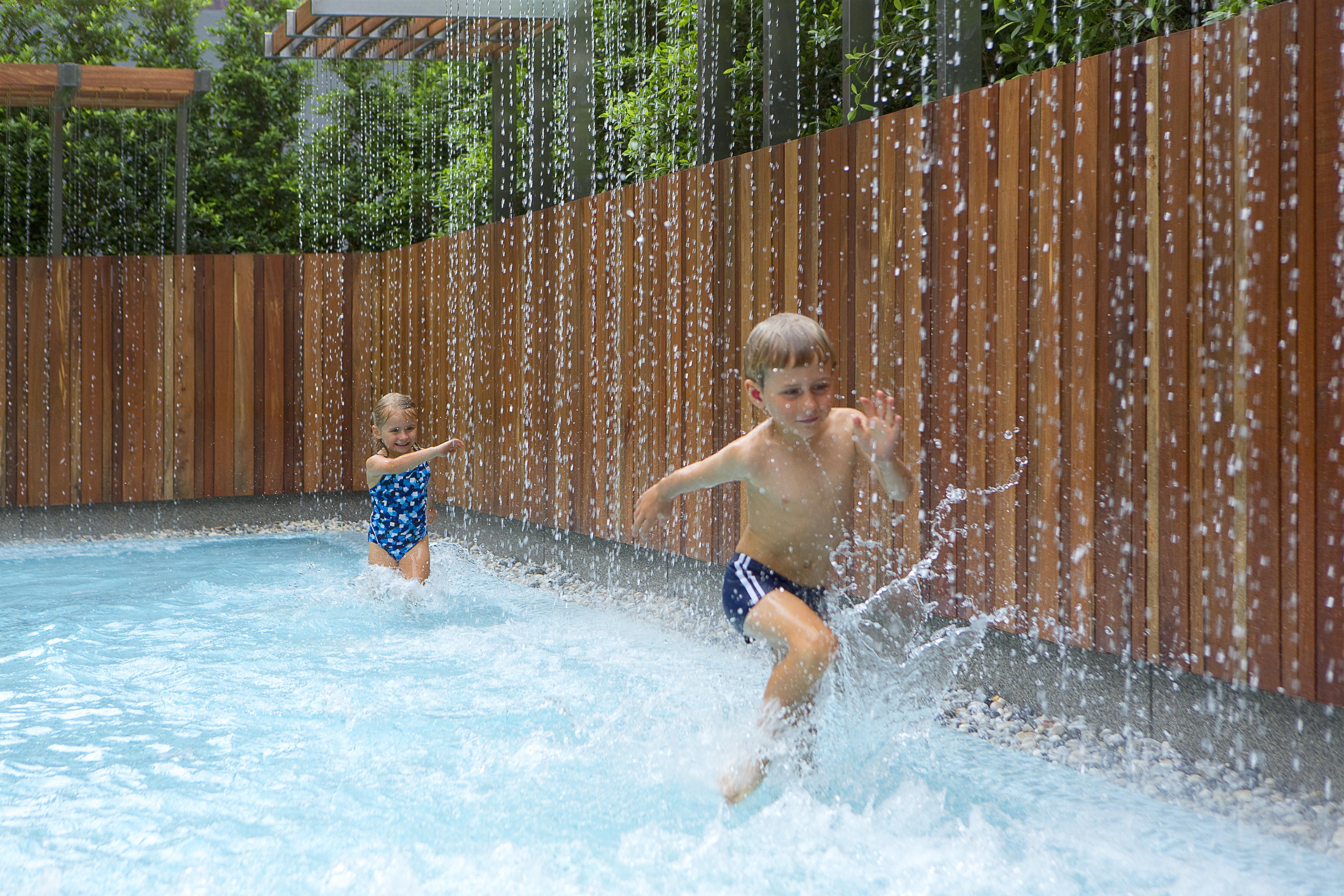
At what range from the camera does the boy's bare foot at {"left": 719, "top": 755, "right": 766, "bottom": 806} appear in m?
2.76

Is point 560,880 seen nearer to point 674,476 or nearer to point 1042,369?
point 674,476

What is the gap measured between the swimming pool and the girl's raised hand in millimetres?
859

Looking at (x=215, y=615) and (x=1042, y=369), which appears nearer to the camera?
(x=1042, y=369)

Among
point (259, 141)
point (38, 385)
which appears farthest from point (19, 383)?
point (259, 141)

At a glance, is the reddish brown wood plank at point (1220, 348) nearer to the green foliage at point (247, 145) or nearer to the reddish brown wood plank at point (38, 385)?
the reddish brown wood plank at point (38, 385)

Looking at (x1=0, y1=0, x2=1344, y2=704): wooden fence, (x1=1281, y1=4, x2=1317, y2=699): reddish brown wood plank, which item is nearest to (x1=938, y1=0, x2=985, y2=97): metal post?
(x1=0, y1=0, x2=1344, y2=704): wooden fence

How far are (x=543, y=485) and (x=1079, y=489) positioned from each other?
13.0 ft

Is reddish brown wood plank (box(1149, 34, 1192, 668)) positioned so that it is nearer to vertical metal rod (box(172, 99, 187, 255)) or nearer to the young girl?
the young girl

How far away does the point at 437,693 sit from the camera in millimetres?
3955

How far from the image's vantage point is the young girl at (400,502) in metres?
5.68

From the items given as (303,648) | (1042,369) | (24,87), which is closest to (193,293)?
(24,87)

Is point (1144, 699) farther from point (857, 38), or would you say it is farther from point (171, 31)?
point (171, 31)

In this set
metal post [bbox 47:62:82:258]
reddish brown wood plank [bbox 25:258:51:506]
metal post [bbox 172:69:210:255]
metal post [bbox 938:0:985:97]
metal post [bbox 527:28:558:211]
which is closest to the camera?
metal post [bbox 938:0:985:97]

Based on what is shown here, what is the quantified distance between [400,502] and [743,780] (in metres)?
3.51
